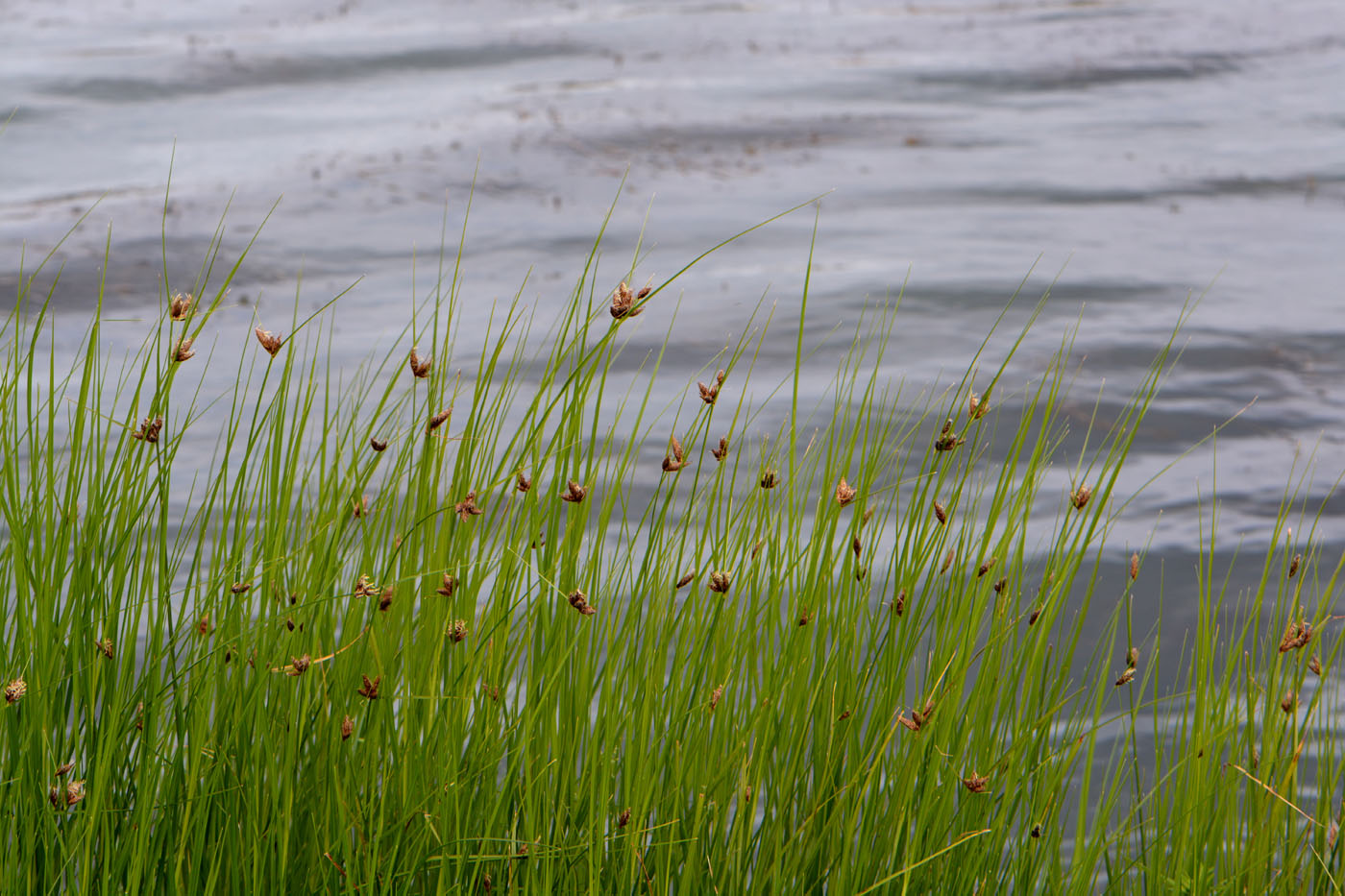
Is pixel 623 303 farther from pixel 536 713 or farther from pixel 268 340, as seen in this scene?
pixel 536 713

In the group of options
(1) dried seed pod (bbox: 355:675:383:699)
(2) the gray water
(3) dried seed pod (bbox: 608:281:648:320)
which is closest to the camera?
(3) dried seed pod (bbox: 608:281:648:320)

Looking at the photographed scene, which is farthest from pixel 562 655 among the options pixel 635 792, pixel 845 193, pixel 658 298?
pixel 845 193

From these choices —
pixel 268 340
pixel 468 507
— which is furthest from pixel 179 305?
pixel 468 507

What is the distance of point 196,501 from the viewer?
475 centimetres

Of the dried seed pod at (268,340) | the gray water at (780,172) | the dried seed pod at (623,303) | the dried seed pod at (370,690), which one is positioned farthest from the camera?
the gray water at (780,172)

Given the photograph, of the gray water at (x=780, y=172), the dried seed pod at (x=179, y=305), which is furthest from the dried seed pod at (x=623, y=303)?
the gray water at (x=780, y=172)

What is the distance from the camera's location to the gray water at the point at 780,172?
589 centimetres

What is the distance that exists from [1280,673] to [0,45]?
35.3 ft

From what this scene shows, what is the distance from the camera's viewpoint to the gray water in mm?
5887

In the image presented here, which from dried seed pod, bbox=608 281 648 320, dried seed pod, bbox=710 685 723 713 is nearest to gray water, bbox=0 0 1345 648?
dried seed pod, bbox=710 685 723 713

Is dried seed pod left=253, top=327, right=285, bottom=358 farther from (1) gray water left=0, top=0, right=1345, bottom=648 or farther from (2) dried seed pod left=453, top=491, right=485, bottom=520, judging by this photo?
(1) gray water left=0, top=0, right=1345, bottom=648

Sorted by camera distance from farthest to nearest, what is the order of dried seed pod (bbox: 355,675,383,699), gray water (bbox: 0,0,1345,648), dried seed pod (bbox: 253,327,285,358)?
gray water (bbox: 0,0,1345,648) → dried seed pod (bbox: 355,675,383,699) → dried seed pod (bbox: 253,327,285,358)

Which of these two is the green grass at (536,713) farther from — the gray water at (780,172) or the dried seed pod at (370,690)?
the gray water at (780,172)

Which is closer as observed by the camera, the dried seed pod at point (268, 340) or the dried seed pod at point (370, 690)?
the dried seed pod at point (268, 340)
